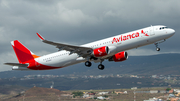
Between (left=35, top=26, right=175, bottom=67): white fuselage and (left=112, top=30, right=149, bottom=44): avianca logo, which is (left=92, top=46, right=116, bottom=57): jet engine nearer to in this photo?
(left=35, top=26, right=175, bottom=67): white fuselage

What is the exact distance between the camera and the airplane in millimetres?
46844

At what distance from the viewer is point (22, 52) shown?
61.2 meters

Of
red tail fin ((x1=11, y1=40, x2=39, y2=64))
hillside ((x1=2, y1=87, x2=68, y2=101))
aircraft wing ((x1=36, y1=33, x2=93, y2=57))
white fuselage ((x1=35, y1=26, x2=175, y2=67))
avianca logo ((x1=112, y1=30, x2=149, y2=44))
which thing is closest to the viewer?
white fuselage ((x1=35, y1=26, x2=175, y2=67))

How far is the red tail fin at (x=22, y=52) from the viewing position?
6025 cm

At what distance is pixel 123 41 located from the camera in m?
47.6

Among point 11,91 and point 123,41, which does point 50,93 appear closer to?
point 11,91

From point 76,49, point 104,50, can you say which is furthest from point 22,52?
point 104,50

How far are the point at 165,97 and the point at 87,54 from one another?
84.3 m

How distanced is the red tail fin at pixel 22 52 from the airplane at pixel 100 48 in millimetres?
1669

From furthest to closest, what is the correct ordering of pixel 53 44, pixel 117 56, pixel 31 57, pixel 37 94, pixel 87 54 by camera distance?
pixel 37 94
pixel 31 57
pixel 117 56
pixel 87 54
pixel 53 44

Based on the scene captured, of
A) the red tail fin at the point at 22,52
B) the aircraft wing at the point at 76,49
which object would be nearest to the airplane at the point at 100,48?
the aircraft wing at the point at 76,49

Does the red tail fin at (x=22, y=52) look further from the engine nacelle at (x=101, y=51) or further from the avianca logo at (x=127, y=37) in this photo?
the avianca logo at (x=127, y=37)

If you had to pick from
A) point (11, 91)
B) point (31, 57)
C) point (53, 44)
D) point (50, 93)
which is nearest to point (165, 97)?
point (50, 93)

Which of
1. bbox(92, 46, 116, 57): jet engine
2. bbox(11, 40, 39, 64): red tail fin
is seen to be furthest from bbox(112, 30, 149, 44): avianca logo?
bbox(11, 40, 39, 64): red tail fin
